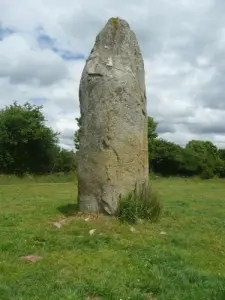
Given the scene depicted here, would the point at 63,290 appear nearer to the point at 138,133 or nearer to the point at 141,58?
the point at 138,133

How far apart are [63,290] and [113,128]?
6105mm

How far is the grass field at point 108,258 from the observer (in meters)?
7.21

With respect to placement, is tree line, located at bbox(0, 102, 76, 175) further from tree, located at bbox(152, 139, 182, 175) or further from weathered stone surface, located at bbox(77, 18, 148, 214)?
weathered stone surface, located at bbox(77, 18, 148, 214)

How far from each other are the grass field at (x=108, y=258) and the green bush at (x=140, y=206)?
349 mm

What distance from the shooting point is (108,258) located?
9.07 m

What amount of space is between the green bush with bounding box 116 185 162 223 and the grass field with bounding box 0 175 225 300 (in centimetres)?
35

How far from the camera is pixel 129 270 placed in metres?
8.33

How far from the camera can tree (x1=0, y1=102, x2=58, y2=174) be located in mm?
48500

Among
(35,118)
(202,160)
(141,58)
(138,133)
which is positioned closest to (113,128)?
(138,133)

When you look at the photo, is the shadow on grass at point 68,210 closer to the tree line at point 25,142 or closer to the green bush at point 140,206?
the green bush at point 140,206

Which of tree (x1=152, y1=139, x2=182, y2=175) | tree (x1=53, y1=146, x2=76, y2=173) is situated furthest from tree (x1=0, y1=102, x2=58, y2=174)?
tree (x1=152, y1=139, x2=182, y2=175)

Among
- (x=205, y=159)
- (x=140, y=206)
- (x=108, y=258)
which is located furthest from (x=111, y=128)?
(x=205, y=159)

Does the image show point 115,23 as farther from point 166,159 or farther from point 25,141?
point 166,159

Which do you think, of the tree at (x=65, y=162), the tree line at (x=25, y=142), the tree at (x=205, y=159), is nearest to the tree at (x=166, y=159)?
the tree at (x=205, y=159)
